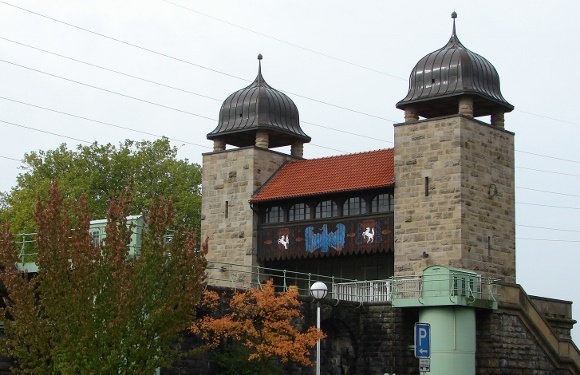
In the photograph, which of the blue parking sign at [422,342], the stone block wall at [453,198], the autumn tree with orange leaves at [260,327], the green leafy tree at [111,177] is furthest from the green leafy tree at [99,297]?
the green leafy tree at [111,177]

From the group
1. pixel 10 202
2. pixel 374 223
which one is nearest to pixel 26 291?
pixel 374 223

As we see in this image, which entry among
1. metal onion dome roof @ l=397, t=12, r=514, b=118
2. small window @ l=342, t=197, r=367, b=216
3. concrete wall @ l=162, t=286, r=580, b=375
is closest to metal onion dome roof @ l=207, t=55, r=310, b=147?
small window @ l=342, t=197, r=367, b=216

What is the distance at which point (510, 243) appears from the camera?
38.8 meters

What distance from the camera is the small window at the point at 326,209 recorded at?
40.6 metres

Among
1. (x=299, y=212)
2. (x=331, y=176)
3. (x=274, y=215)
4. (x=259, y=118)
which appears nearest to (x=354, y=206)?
(x=331, y=176)

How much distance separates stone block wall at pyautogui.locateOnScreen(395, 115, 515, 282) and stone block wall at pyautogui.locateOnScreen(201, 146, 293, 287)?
6762 mm

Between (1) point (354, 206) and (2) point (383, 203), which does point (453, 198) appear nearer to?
(2) point (383, 203)

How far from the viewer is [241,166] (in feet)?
143

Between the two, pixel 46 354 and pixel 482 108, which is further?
pixel 482 108

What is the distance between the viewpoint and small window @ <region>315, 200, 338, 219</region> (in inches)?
1598

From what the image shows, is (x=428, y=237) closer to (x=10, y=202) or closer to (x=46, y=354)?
(x=46, y=354)

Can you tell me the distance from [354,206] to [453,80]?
18.6 feet

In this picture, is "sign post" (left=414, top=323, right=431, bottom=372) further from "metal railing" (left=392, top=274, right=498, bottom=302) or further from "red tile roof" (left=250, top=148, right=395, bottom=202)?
"red tile roof" (left=250, top=148, right=395, bottom=202)

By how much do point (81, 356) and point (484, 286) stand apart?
17.9 metres
